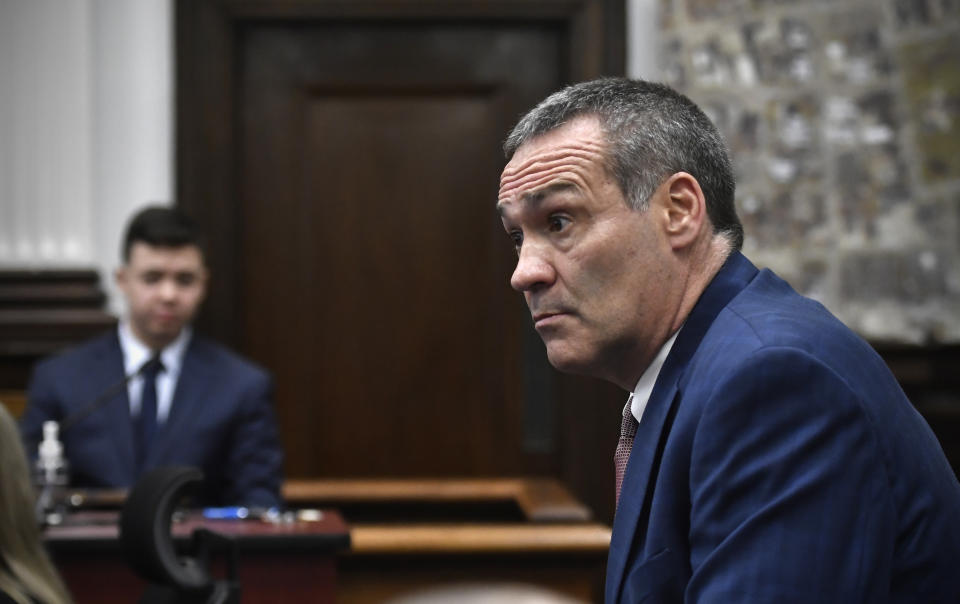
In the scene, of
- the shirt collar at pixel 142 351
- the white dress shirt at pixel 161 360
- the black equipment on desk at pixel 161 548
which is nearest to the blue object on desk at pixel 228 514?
the white dress shirt at pixel 161 360

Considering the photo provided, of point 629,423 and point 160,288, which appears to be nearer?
point 629,423

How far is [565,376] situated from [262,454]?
1659 millimetres

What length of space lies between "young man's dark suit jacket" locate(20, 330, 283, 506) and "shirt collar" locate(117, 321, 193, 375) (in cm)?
2

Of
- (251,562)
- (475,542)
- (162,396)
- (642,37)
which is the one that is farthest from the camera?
(642,37)

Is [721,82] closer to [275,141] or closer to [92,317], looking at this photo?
[275,141]

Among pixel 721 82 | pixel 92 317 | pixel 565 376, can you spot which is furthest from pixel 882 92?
pixel 92 317

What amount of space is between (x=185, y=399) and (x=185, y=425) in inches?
3.6

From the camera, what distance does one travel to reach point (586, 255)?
1343 mm

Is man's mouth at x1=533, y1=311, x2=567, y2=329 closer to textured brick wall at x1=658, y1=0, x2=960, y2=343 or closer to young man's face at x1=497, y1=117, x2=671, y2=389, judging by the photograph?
young man's face at x1=497, y1=117, x2=671, y2=389

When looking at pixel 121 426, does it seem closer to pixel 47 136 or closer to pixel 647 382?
pixel 47 136

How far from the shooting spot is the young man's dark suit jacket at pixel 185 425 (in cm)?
353

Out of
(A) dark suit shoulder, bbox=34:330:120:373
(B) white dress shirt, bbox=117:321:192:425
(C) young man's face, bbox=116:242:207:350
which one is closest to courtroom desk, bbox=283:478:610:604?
(B) white dress shirt, bbox=117:321:192:425

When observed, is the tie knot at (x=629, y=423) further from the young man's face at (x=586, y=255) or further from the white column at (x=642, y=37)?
the white column at (x=642, y=37)

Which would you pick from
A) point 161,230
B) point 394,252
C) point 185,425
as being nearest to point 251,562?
point 185,425
